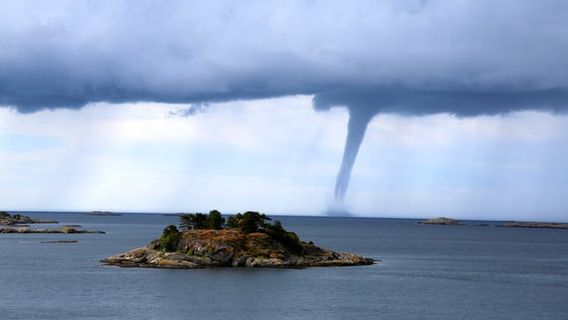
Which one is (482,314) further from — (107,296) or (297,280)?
(107,296)

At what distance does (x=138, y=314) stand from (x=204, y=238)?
61505mm

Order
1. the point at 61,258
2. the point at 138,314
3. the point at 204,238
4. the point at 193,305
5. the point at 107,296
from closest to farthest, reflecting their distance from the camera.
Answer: the point at 138,314 < the point at 193,305 < the point at 107,296 < the point at 204,238 < the point at 61,258

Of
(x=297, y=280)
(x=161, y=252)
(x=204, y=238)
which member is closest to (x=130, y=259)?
(x=161, y=252)

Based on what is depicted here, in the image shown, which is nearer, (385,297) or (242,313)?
(242,313)

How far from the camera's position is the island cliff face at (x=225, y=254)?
501 feet

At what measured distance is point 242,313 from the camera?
98250 mm

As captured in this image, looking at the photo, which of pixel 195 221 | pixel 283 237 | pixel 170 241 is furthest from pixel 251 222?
pixel 195 221

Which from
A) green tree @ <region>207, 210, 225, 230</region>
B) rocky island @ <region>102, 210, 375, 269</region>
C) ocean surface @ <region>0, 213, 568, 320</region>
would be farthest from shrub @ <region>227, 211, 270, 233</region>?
ocean surface @ <region>0, 213, 568, 320</region>

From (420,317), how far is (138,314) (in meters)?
37.8

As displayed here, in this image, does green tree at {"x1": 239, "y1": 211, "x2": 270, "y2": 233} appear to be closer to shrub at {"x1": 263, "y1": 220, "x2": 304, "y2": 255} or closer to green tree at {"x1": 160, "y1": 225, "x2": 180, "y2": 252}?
shrub at {"x1": 263, "y1": 220, "x2": 304, "y2": 255}

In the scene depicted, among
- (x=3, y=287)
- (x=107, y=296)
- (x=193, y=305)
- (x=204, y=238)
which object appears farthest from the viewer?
(x=204, y=238)

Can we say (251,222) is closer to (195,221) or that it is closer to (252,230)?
(252,230)

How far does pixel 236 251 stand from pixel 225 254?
2680 millimetres

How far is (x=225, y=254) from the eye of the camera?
154 metres
